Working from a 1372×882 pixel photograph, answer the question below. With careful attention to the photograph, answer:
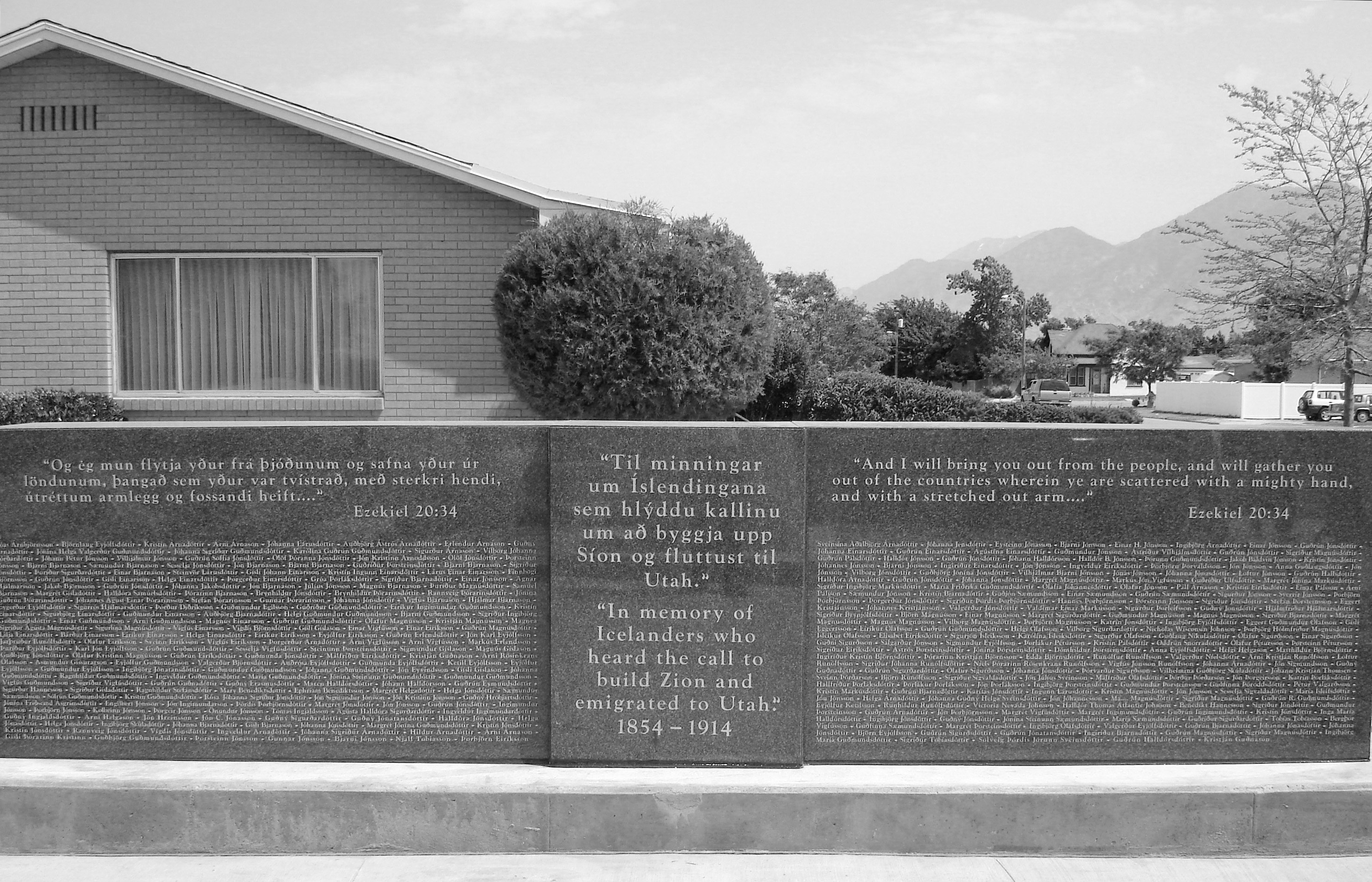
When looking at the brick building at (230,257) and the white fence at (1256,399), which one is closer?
the brick building at (230,257)

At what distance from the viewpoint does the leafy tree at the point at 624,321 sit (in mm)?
10008

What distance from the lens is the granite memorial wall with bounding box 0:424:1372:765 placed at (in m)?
4.44

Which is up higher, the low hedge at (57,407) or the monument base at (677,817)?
the low hedge at (57,407)

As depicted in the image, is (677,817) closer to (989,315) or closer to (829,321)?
(829,321)

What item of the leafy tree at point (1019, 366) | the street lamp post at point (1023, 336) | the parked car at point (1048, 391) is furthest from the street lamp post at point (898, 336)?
the street lamp post at point (1023, 336)

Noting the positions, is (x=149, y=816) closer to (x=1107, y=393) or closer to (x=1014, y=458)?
(x=1014, y=458)

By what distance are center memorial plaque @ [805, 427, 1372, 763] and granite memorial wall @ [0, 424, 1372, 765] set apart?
0.01m

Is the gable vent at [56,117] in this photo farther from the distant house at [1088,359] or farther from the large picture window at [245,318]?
the distant house at [1088,359]

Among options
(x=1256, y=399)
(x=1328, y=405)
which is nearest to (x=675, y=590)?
(x=1328, y=405)

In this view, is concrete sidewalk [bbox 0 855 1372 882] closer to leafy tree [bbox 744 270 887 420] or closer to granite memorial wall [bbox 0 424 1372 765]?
granite memorial wall [bbox 0 424 1372 765]

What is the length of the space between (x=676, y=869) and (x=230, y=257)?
9.61 meters

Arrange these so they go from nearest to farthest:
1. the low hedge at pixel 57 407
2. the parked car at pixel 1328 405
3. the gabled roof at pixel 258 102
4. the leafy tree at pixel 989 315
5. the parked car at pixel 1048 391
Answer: the low hedge at pixel 57 407, the gabled roof at pixel 258 102, the parked car at pixel 1328 405, the parked car at pixel 1048 391, the leafy tree at pixel 989 315

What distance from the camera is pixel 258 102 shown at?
10.9 m

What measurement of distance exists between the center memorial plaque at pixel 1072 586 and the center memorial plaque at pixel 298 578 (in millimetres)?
1307
